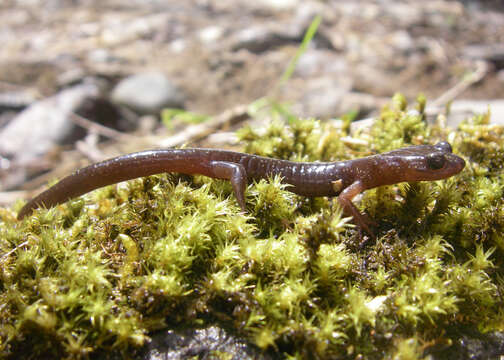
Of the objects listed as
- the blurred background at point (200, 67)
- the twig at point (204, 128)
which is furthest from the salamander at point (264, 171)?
the twig at point (204, 128)

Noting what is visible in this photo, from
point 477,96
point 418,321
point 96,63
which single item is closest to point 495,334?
point 418,321

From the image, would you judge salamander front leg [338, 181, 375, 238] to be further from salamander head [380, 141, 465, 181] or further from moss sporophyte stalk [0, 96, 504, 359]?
salamander head [380, 141, 465, 181]

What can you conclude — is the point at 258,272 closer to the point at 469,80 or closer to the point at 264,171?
the point at 264,171

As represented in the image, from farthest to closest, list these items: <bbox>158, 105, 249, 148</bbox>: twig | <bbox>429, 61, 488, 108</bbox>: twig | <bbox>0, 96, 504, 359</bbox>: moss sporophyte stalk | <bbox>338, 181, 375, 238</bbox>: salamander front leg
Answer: <bbox>429, 61, 488, 108</bbox>: twig
<bbox>158, 105, 249, 148</bbox>: twig
<bbox>338, 181, 375, 238</bbox>: salamander front leg
<bbox>0, 96, 504, 359</bbox>: moss sporophyte stalk

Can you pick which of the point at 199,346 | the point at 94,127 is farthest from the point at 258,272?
the point at 94,127

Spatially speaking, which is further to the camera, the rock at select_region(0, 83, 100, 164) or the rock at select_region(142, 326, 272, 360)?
the rock at select_region(0, 83, 100, 164)

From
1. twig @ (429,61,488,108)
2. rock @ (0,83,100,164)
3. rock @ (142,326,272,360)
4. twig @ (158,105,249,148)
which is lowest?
rock @ (0,83,100,164)

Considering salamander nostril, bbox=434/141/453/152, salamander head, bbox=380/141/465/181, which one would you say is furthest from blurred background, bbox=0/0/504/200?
salamander head, bbox=380/141/465/181

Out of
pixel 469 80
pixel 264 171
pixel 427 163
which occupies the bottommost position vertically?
pixel 469 80
